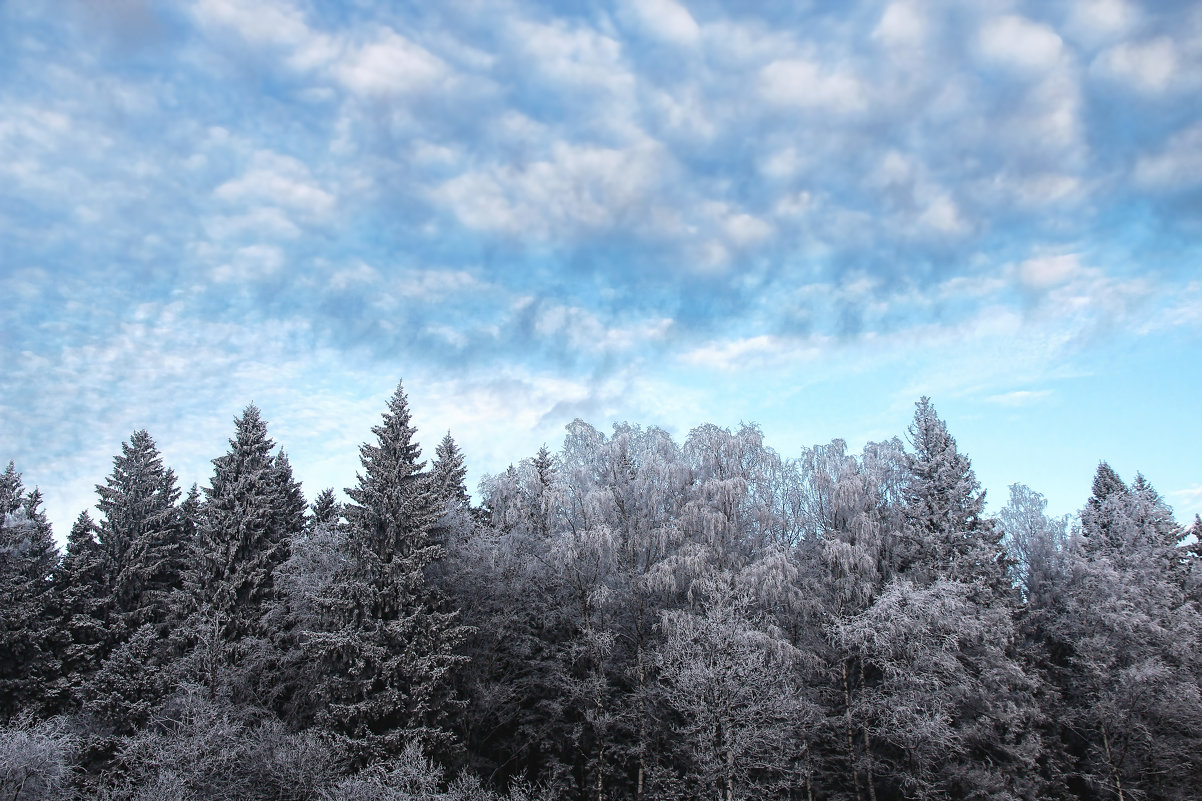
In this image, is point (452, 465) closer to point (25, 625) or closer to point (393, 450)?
point (393, 450)

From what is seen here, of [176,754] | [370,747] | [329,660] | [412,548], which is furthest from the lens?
[412,548]

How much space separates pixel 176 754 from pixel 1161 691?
4028cm

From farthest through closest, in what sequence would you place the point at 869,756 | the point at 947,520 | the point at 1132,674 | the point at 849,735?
the point at 947,520
the point at 1132,674
the point at 849,735
the point at 869,756

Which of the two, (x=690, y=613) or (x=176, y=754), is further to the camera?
(x=690, y=613)

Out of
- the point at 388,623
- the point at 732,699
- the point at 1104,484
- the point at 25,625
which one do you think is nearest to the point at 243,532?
the point at 25,625

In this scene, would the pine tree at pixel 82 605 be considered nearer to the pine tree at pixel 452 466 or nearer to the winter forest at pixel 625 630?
the winter forest at pixel 625 630

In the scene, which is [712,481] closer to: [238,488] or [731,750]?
[731,750]

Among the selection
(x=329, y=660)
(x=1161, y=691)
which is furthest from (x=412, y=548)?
(x=1161, y=691)

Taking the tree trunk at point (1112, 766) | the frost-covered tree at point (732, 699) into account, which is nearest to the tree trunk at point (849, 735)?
the frost-covered tree at point (732, 699)

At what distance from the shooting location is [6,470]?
3500 cm

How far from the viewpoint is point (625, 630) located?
32.8 m

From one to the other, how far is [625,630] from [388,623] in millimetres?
11288

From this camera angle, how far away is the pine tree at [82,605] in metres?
31.2

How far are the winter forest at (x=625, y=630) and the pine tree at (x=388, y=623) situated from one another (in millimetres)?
119
